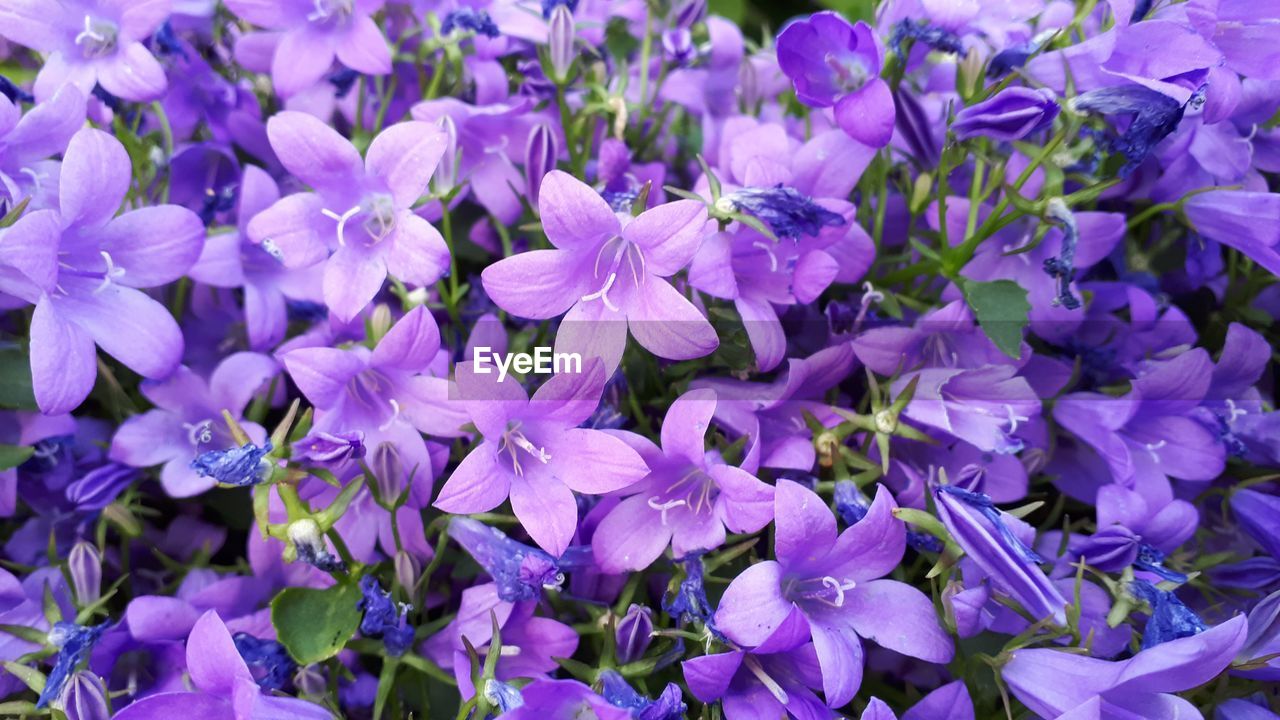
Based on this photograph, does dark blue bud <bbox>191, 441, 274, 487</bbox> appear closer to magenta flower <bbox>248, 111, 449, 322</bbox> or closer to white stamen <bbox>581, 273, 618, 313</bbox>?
magenta flower <bbox>248, 111, 449, 322</bbox>

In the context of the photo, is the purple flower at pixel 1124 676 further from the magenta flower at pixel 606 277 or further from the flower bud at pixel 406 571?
the flower bud at pixel 406 571

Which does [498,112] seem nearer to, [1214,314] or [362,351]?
[362,351]

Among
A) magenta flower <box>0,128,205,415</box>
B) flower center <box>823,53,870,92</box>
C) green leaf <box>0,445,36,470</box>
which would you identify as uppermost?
flower center <box>823,53,870,92</box>

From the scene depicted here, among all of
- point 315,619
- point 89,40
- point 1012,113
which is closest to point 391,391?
point 315,619

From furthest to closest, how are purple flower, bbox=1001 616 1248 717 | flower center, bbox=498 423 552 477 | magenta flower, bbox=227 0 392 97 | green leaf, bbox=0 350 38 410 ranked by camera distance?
magenta flower, bbox=227 0 392 97
green leaf, bbox=0 350 38 410
flower center, bbox=498 423 552 477
purple flower, bbox=1001 616 1248 717

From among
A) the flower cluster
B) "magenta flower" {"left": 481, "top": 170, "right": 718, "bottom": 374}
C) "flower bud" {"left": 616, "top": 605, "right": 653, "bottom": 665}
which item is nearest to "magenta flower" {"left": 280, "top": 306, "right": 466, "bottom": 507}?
the flower cluster
